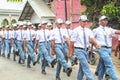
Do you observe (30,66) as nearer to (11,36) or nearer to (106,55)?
(11,36)

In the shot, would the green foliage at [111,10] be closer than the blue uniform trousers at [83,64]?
No

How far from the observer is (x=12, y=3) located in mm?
50844

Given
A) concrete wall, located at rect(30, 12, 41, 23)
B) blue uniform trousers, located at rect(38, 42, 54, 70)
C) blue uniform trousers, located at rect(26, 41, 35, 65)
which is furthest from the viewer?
concrete wall, located at rect(30, 12, 41, 23)

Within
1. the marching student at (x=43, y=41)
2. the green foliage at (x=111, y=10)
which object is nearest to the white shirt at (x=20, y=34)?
the marching student at (x=43, y=41)

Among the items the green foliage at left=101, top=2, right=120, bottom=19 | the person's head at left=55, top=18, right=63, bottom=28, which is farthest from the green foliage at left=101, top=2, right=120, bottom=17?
the person's head at left=55, top=18, right=63, bottom=28

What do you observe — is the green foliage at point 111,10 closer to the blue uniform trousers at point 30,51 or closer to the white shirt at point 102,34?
the blue uniform trousers at point 30,51

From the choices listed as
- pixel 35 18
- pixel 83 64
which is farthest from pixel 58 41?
pixel 35 18

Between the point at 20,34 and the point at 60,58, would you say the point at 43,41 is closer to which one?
the point at 60,58

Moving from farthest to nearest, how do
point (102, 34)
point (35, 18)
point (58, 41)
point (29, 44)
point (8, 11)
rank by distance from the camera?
point (8, 11)
point (35, 18)
point (29, 44)
point (58, 41)
point (102, 34)

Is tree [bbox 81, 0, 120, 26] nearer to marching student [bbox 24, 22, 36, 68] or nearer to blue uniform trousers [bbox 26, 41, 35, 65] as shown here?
marching student [bbox 24, 22, 36, 68]

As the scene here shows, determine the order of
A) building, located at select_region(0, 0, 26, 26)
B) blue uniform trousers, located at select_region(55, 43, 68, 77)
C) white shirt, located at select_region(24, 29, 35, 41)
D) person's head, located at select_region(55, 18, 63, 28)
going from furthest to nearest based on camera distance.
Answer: building, located at select_region(0, 0, 26, 26), white shirt, located at select_region(24, 29, 35, 41), person's head, located at select_region(55, 18, 63, 28), blue uniform trousers, located at select_region(55, 43, 68, 77)

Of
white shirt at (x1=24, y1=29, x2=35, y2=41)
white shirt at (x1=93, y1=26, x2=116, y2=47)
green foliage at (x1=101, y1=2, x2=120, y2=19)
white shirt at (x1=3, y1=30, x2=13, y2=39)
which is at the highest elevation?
green foliage at (x1=101, y1=2, x2=120, y2=19)

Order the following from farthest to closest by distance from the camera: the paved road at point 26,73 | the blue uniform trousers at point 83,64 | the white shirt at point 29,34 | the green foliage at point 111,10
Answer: the green foliage at point 111,10 → the white shirt at point 29,34 → the paved road at point 26,73 → the blue uniform trousers at point 83,64

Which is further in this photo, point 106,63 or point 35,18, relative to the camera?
point 35,18
